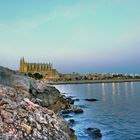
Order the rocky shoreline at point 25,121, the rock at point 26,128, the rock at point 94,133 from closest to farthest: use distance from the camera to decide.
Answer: the rocky shoreline at point 25,121, the rock at point 26,128, the rock at point 94,133

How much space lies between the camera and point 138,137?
35.5 m

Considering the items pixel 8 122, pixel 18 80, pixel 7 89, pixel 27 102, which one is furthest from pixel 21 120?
pixel 18 80

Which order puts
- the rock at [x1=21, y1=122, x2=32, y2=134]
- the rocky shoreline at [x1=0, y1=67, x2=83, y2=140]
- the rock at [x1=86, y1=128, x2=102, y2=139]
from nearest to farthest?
the rocky shoreline at [x1=0, y1=67, x2=83, y2=140] < the rock at [x1=21, y1=122, x2=32, y2=134] < the rock at [x1=86, y1=128, x2=102, y2=139]

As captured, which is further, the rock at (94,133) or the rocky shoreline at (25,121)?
the rock at (94,133)

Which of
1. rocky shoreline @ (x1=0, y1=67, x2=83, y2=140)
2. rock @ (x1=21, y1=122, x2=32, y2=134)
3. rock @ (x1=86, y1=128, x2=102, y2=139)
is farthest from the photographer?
rock @ (x1=86, y1=128, x2=102, y2=139)

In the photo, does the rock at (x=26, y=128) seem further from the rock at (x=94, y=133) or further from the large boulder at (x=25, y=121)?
the rock at (x=94, y=133)

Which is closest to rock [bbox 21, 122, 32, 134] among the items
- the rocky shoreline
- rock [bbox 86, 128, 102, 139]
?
the rocky shoreline

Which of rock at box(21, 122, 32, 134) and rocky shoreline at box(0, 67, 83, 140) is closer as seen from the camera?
rocky shoreline at box(0, 67, 83, 140)

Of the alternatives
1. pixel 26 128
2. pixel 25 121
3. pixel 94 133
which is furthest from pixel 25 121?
pixel 94 133

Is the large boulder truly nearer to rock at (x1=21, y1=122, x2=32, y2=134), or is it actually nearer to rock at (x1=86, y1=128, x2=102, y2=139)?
rock at (x1=21, y1=122, x2=32, y2=134)

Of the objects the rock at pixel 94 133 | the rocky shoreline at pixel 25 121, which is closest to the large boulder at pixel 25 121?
the rocky shoreline at pixel 25 121

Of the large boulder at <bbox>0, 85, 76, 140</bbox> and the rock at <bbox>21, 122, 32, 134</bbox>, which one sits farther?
the rock at <bbox>21, 122, 32, 134</bbox>

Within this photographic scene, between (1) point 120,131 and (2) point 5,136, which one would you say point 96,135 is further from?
(2) point 5,136

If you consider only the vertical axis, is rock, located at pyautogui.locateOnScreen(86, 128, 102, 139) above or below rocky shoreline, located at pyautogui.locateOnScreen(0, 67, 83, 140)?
below
